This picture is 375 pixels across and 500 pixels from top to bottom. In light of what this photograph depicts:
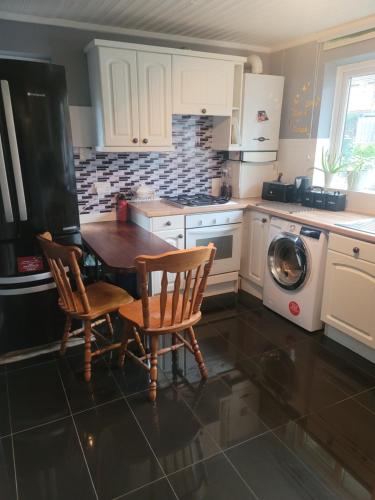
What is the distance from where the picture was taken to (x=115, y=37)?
286cm

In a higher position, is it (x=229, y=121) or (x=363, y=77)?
(x=363, y=77)

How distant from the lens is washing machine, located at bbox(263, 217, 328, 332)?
2.59 metres

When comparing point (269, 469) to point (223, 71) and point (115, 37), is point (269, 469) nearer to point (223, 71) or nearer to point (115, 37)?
point (223, 71)

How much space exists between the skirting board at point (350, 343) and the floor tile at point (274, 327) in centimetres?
13

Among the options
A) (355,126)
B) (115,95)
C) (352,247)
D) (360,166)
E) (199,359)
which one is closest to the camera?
(199,359)

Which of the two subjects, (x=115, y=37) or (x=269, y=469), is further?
(x=115, y=37)

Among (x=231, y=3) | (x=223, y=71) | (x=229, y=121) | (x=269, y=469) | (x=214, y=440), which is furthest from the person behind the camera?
(x=229, y=121)

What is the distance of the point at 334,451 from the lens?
171 cm

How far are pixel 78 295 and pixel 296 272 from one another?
5.43 feet

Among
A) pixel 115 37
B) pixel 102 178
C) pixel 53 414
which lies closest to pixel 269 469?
pixel 53 414

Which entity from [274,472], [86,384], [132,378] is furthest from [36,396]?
[274,472]

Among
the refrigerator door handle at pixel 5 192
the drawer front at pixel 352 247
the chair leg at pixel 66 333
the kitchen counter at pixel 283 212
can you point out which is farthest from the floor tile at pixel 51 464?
the drawer front at pixel 352 247

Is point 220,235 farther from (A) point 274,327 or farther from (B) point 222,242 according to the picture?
(A) point 274,327

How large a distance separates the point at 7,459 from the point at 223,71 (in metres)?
3.09
